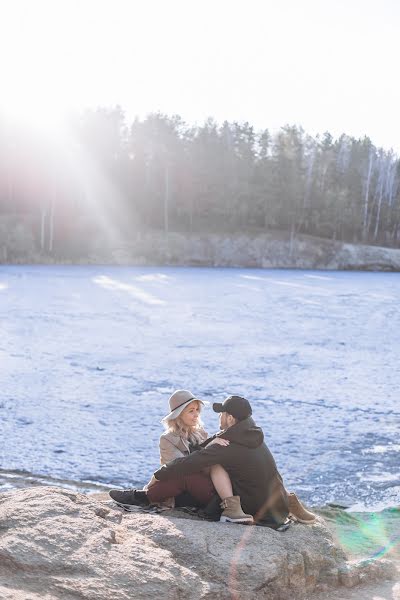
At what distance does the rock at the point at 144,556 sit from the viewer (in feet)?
17.5

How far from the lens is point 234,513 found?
6.78 metres

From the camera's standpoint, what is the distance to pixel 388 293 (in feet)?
152

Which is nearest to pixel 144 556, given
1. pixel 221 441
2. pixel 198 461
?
pixel 198 461

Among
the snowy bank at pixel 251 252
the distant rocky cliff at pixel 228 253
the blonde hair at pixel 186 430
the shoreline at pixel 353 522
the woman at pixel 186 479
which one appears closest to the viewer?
the woman at pixel 186 479

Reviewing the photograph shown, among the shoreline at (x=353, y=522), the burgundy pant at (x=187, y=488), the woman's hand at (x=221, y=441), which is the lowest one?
the shoreline at (x=353, y=522)

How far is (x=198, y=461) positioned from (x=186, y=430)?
66cm

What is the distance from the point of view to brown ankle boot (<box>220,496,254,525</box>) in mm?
6734

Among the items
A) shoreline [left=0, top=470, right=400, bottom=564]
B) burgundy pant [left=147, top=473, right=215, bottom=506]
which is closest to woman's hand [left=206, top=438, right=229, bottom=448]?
burgundy pant [left=147, top=473, right=215, bottom=506]

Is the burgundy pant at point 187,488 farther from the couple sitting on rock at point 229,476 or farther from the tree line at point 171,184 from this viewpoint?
the tree line at point 171,184

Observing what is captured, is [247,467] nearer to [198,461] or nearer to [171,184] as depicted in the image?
[198,461]

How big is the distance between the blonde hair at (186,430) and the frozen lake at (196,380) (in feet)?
9.30

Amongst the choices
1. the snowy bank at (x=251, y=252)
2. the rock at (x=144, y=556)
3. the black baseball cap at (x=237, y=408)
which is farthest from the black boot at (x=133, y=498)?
the snowy bank at (x=251, y=252)

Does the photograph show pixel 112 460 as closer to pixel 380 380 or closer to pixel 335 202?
pixel 380 380

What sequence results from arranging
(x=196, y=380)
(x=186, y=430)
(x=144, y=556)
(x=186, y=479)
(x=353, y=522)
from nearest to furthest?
(x=144, y=556) < (x=186, y=479) < (x=186, y=430) < (x=353, y=522) < (x=196, y=380)
